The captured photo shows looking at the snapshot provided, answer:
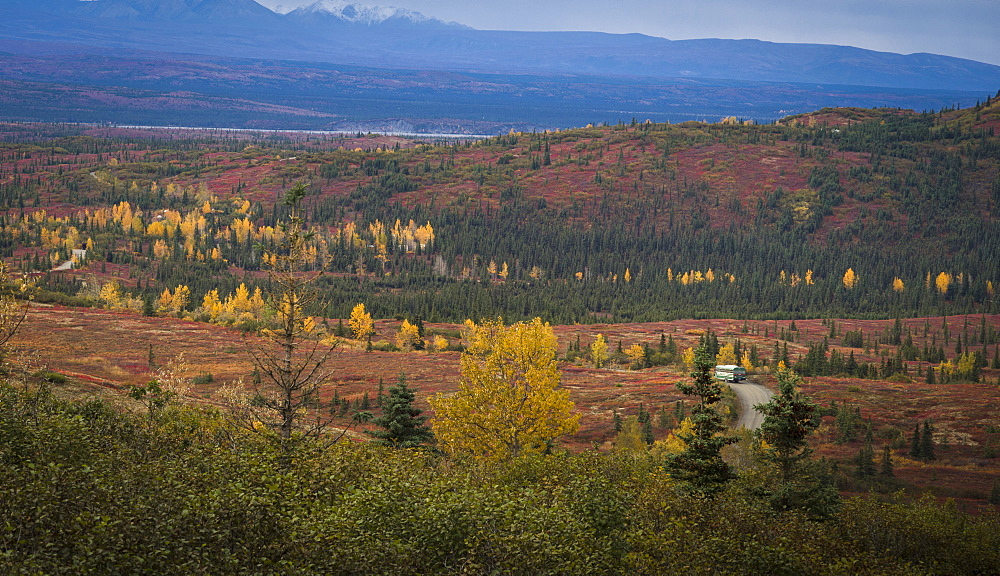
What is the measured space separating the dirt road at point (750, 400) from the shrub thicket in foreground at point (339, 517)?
41962mm

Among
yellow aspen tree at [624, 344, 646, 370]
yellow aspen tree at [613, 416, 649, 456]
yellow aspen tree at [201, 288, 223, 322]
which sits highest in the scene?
yellow aspen tree at [613, 416, 649, 456]

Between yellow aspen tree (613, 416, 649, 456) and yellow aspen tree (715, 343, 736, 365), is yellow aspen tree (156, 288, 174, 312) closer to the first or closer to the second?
yellow aspen tree (715, 343, 736, 365)

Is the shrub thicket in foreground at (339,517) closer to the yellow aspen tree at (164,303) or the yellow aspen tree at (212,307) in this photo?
the yellow aspen tree at (212,307)

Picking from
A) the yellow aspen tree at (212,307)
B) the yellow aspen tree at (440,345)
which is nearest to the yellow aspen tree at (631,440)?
the yellow aspen tree at (440,345)

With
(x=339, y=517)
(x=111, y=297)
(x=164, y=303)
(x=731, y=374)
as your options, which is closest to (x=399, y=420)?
(x=339, y=517)

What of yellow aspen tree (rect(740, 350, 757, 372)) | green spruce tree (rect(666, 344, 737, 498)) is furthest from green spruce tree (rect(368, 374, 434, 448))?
yellow aspen tree (rect(740, 350, 757, 372))

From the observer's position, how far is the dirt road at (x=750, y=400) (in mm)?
83188

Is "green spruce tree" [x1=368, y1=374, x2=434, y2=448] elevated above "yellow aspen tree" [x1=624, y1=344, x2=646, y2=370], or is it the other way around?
"green spruce tree" [x1=368, y1=374, x2=434, y2=448]

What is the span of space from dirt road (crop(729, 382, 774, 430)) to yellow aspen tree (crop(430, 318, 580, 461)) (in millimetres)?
29024

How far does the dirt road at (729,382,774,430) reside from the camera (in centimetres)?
8319

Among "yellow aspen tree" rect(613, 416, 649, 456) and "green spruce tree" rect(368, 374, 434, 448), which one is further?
"yellow aspen tree" rect(613, 416, 649, 456)

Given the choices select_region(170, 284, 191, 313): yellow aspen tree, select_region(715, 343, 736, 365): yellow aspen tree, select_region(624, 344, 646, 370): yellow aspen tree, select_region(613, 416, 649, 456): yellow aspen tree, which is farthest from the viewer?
select_region(170, 284, 191, 313): yellow aspen tree

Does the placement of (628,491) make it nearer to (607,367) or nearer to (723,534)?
(723,534)

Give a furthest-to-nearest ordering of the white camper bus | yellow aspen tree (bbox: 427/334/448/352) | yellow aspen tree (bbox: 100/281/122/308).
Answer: yellow aspen tree (bbox: 100/281/122/308), yellow aspen tree (bbox: 427/334/448/352), the white camper bus
